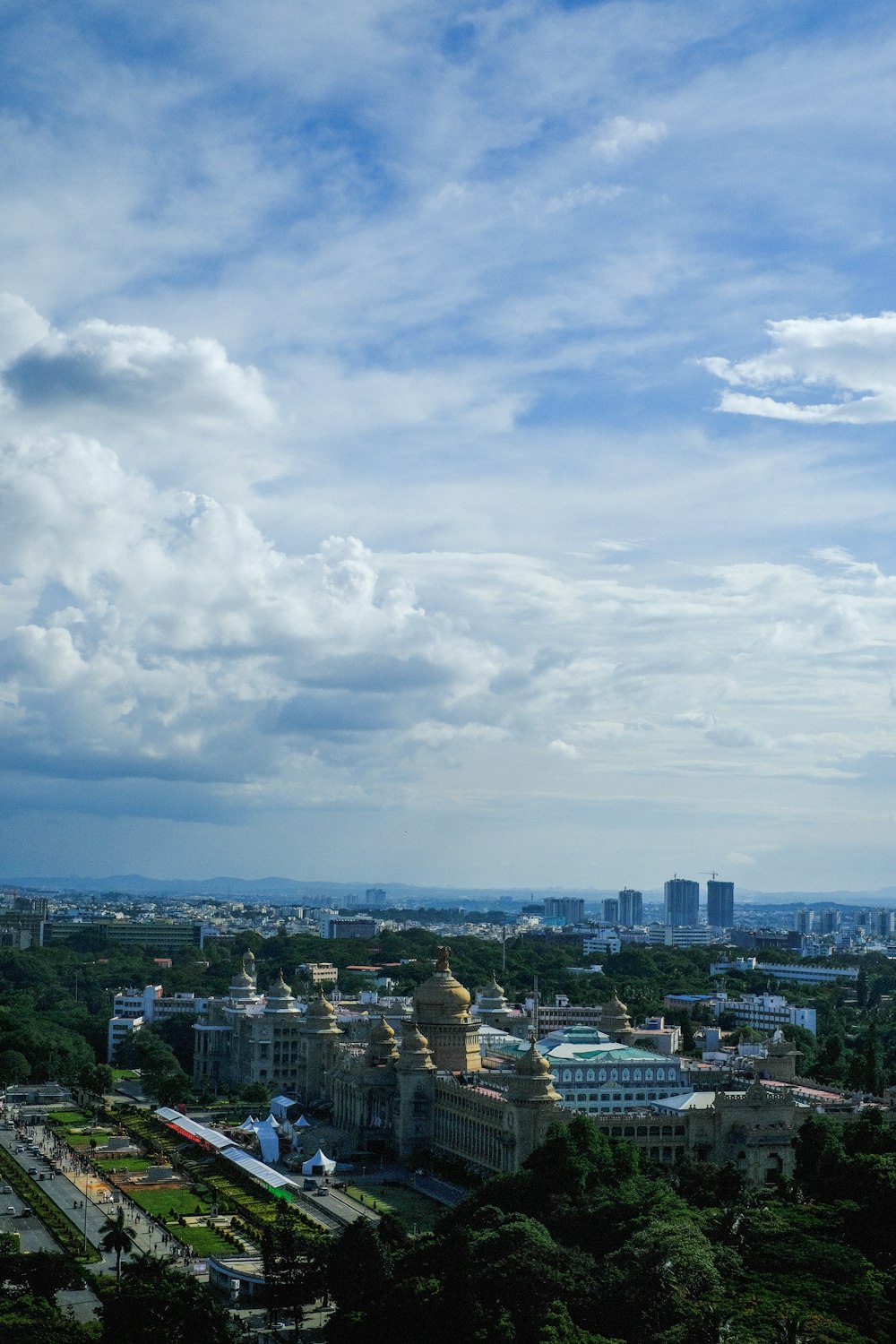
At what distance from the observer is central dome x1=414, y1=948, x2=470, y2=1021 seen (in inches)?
3295

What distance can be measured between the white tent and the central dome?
13.0 meters

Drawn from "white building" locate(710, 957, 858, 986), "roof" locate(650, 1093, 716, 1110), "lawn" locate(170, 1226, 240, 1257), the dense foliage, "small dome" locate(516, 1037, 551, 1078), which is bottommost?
"lawn" locate(170, 1226, 240, 1257)

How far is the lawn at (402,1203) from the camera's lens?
63.0m

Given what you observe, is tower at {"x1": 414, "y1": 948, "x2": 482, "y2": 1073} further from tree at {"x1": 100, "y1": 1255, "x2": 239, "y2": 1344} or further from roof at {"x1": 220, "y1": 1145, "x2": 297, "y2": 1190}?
tree at {"x1": 100, "y1": 1255, "x2": 239, "y2": 1344}

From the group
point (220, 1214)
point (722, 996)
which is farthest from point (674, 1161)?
point (722, 996)

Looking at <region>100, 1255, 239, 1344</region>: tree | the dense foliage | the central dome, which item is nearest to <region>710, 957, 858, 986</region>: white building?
the central dome

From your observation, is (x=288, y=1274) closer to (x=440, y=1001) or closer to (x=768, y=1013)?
(x=440, y=1001)

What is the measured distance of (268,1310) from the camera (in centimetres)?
5022

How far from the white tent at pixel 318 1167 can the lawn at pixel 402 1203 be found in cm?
158

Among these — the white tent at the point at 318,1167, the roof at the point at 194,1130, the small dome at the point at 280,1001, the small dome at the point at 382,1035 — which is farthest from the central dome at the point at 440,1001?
the small dome at the point at 280,1001

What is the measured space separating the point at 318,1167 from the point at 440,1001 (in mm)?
14340

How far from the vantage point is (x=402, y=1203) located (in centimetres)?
6700

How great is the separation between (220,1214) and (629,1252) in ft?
75.9

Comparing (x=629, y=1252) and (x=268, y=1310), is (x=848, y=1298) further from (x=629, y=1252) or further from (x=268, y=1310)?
(x=268, y=1310)
